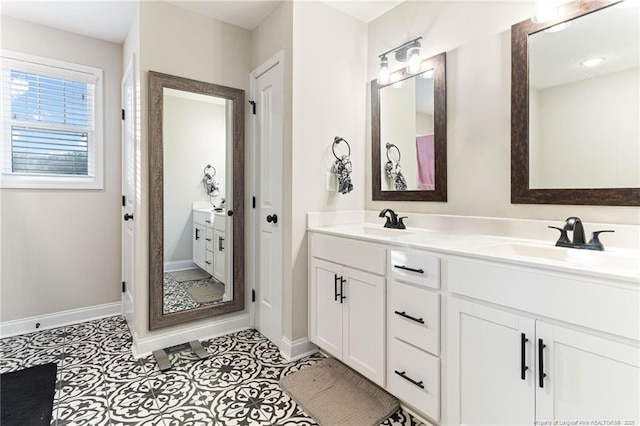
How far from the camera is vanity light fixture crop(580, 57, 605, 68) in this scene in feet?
4.79

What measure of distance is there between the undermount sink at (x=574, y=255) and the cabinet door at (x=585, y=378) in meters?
0.28

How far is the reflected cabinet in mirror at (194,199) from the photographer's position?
2.33 m

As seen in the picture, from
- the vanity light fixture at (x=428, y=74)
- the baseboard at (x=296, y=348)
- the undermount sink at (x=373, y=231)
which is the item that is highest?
the vanity light fixture at (x=428, y=74)

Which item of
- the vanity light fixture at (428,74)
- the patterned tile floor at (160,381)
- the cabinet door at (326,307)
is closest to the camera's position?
the patterned tile floor at (160,381)

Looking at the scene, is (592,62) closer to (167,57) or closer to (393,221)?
(393,221)

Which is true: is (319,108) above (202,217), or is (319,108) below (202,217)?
above

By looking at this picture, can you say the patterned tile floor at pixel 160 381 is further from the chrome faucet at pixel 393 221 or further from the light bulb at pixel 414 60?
the light bulb at pixel 414 60

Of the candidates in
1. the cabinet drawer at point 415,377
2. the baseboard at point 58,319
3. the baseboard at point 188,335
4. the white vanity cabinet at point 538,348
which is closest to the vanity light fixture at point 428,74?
the white vanity cabinet at point 538,348

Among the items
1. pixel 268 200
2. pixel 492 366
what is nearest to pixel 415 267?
pixel 492 366

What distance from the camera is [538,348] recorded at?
3.64 ft

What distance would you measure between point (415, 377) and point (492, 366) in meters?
0.42

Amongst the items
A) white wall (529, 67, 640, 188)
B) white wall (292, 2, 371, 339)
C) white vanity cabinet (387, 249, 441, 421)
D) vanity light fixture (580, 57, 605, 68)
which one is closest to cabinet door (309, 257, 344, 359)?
white wall (292, 2, 371, 339)

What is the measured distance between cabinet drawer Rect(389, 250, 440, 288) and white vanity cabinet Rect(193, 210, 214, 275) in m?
1.65

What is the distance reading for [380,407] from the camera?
1.70m
